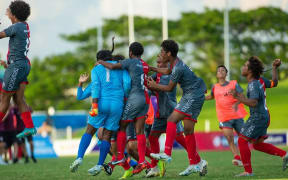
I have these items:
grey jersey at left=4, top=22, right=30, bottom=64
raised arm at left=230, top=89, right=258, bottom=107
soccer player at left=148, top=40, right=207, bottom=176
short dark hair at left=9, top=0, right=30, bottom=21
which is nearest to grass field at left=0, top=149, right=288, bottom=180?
soccer player at left=148, top=40, right=207, bottom=176

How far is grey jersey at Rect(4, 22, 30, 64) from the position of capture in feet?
32.8

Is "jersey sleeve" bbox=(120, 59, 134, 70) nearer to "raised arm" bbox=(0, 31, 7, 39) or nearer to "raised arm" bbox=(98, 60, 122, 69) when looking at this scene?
"raised arm" bbox=(98, 60, 122, 69)

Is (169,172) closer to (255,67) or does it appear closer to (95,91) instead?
(95,91)

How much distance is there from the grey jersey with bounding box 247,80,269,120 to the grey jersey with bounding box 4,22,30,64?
3953 mm

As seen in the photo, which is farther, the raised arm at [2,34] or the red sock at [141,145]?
the red sock at [141,145]

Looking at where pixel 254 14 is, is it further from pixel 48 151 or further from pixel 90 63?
pixel 48 151

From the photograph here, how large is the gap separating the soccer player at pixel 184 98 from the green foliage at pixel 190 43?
47781mm

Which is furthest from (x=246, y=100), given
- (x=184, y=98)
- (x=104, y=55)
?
(x=104, y=55)

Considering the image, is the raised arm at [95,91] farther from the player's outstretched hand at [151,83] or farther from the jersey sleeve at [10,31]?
the jersey sleeve at [10,31]

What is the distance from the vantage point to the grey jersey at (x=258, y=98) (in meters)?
10.2

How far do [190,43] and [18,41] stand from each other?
196ft

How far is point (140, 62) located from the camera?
10.6 meters

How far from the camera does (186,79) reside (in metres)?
10.5

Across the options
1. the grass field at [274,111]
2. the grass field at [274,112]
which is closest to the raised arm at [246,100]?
the grass field at [274,112]
